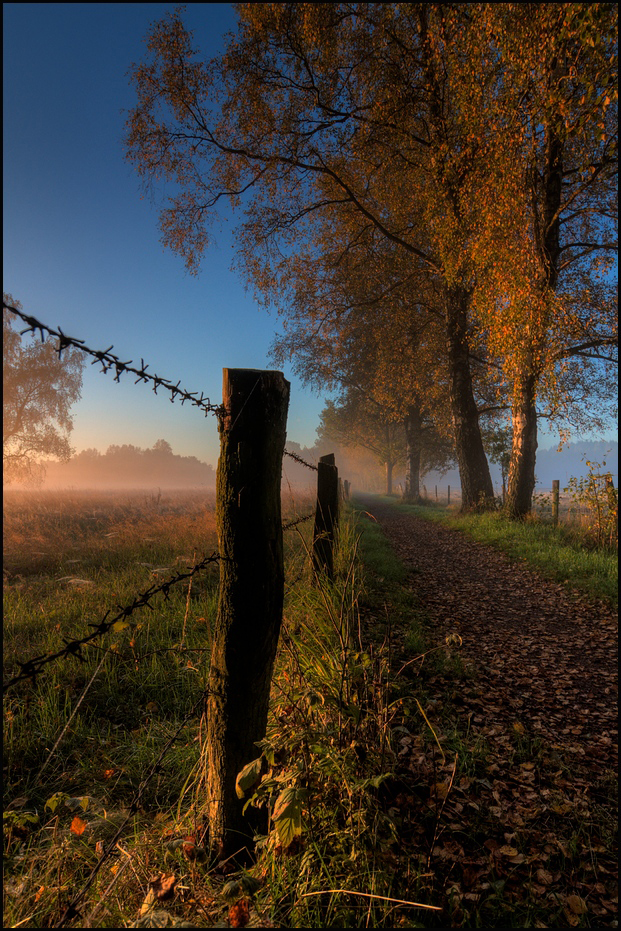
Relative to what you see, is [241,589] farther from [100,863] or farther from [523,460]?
[523,460]

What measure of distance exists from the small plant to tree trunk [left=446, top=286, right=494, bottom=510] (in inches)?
206

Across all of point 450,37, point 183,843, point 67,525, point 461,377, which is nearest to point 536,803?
point 183,843

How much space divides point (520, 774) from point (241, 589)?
2.39m

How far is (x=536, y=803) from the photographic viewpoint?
9.25ft

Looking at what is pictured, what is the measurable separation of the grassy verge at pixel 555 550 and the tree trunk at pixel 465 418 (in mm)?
1841

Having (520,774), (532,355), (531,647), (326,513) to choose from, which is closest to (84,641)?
(520,774)

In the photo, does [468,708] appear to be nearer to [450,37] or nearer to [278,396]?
[278,396]

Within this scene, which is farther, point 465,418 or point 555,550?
point 465,418

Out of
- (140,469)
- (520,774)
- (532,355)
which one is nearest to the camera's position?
(520,774)

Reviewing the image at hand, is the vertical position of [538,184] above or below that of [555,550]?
above

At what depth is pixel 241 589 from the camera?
88.3 inches

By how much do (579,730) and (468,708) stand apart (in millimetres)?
843

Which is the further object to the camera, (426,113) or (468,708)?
(426,113)

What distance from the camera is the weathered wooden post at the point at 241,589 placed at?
2.23 m
